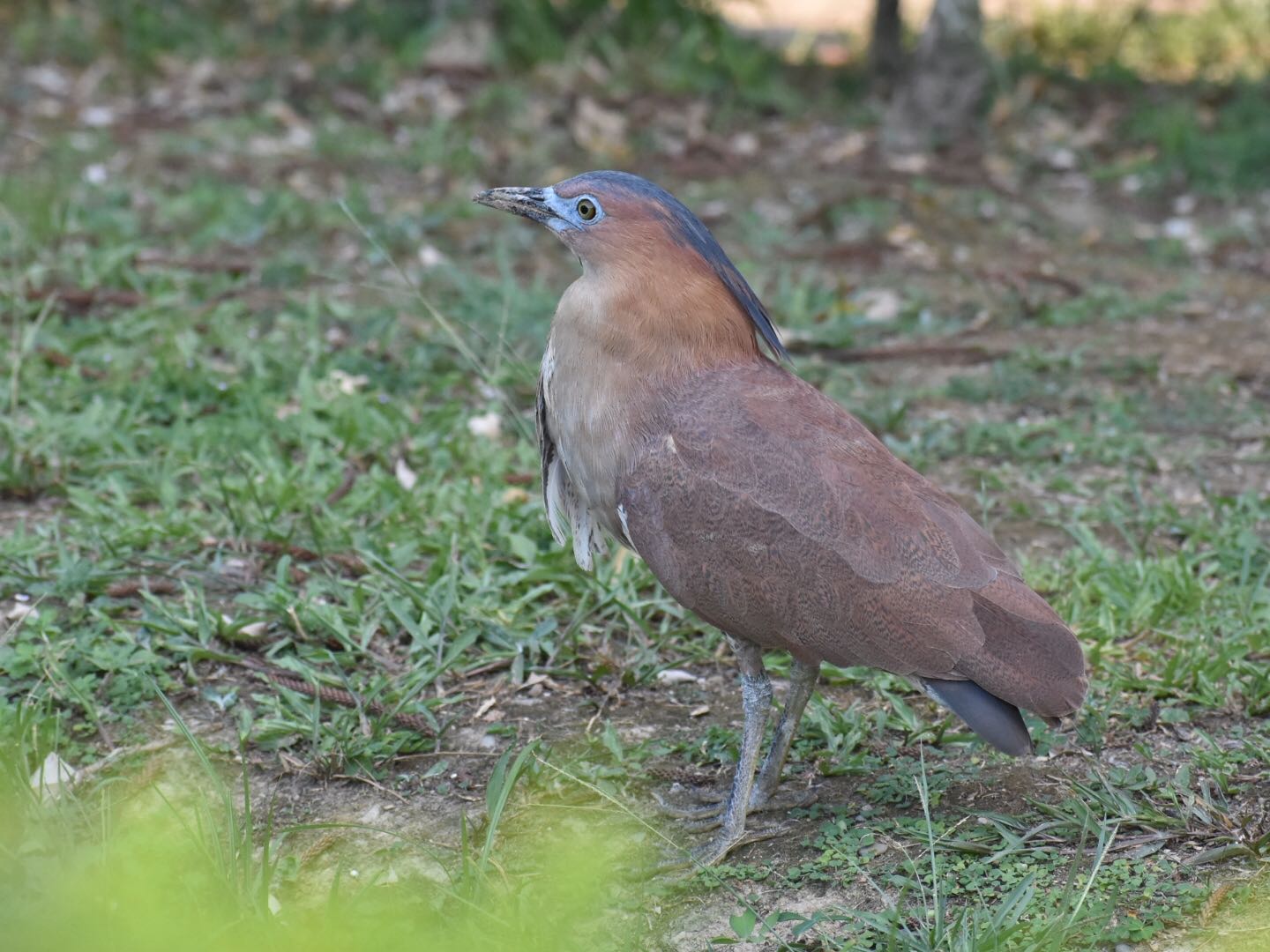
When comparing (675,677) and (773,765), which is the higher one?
(773,765)

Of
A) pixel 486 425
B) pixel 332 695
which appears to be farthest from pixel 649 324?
pixel 486 425

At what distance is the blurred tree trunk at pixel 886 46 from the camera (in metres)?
9.91

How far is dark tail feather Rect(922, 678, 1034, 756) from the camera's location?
3.18m

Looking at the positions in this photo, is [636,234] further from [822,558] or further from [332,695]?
[332,695]

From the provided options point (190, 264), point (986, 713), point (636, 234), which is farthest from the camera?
point (190, 264)

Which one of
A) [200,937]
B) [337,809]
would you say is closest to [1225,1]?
[337,809]

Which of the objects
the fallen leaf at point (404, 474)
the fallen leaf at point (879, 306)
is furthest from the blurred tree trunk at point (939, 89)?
the fallen leaf at point (404, 474)

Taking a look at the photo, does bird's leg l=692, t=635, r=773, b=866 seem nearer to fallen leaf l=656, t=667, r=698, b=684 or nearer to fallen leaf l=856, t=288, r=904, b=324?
fallen leaf l=656, t=667, r=698, b=684

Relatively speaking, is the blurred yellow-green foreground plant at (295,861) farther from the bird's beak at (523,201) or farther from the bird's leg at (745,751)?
the bird's beak at (523,201)

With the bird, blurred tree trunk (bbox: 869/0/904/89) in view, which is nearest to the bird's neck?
the bird

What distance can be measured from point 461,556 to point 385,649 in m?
0.49

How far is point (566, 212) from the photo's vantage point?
3.67 m

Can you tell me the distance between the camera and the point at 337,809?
11.7ft

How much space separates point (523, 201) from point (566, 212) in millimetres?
152
